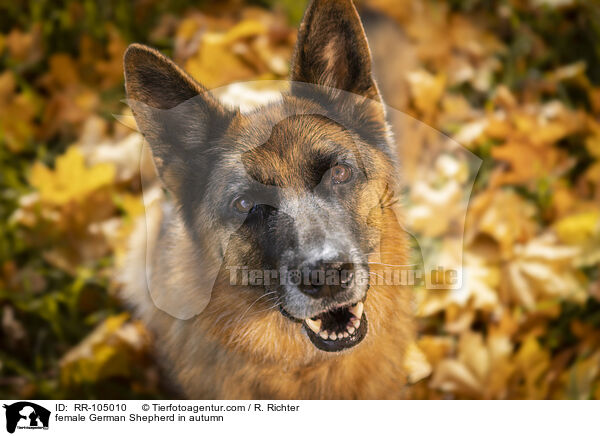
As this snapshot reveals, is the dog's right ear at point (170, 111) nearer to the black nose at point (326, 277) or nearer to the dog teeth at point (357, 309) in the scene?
the black nose at point (326, 277)

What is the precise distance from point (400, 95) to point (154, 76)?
3.63 ft

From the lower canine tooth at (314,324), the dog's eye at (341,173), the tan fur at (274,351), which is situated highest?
the dog's eye at (341,173)

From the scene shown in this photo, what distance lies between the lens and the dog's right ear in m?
1.22

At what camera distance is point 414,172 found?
80.8 inches

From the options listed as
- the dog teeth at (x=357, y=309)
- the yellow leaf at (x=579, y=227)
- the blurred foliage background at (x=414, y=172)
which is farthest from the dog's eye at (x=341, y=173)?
the yellow leaf at (x=579, y=227)

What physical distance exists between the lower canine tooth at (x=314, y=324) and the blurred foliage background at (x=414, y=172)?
0.60 m

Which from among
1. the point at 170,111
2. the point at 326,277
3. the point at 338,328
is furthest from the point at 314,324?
the point at 170,111

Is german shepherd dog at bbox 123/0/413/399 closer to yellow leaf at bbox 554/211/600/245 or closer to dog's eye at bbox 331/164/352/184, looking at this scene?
dog's eye at bbox 331/164/352/184

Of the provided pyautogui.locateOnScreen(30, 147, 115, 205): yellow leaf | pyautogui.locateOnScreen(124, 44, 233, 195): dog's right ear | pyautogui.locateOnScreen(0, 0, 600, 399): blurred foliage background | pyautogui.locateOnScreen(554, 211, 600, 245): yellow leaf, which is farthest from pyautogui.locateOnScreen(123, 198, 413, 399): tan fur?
pyautogui.locateOnScreen(554, 211, 600, 245): yellow leaf

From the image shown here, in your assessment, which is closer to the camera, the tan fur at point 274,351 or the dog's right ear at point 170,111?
the dog's right ear at point 170,111

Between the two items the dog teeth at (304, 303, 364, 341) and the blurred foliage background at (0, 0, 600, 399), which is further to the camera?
the blurred foliage background at (0, 0, 600, 399)

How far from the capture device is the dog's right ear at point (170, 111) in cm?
122

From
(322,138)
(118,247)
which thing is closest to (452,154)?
(322,138)
